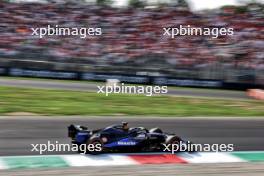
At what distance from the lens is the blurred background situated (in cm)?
2114

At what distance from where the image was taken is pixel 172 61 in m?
21.1

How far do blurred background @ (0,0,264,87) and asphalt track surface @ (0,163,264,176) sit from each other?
46.0 ft

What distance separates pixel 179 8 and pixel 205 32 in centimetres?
379

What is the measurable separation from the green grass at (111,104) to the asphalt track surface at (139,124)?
1273 mm

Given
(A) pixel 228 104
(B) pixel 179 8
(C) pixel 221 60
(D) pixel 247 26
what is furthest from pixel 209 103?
(B) pixel 179 8

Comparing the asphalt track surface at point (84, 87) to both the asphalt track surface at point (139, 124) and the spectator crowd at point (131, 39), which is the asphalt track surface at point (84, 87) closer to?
A: the spectator crowd at point (131, 39)

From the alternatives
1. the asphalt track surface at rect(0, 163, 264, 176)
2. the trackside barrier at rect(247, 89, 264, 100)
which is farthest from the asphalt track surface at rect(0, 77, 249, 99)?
the asphalt track surface at rect(0, 163, 264, 176)

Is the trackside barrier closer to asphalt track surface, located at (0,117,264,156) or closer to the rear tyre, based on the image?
asphalt track surface, located at (0,117,264,156)

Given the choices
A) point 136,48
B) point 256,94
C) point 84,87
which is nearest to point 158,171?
point 84,87

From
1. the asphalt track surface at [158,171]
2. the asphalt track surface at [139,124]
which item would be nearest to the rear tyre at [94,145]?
the asphalt track surface at [158,171]

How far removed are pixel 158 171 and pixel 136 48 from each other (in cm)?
1551

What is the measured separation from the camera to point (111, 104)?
1438 centimetres

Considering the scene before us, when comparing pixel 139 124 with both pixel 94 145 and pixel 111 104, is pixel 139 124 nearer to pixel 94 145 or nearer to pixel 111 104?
A: pixel 94 145

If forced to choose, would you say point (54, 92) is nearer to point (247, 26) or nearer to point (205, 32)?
point (205, 32)
